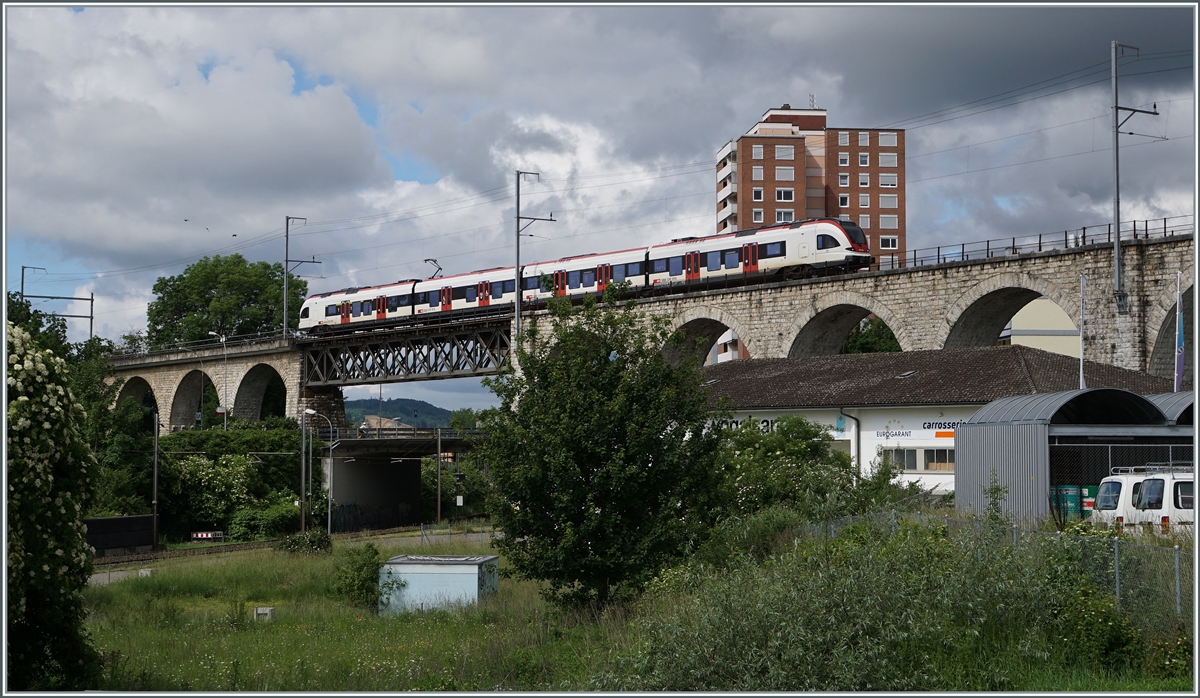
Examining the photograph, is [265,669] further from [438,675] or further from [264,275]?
[264,275]

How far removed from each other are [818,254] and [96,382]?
98.9 feet

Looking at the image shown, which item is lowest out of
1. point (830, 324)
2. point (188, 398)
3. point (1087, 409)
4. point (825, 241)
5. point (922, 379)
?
point (1087, 409)

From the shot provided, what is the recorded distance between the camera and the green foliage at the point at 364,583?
65.2ft

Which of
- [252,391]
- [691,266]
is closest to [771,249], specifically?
[691,266]

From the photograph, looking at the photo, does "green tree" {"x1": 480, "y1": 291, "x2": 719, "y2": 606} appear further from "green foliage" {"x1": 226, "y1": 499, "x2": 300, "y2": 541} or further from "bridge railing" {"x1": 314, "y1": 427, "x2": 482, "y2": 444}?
"bridge railing" {"x1": 314, "y1": 427, "x2": 482, "y2": 444}

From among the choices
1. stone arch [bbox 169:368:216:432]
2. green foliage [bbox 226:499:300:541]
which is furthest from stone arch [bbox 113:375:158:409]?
green foliage [bbox 226:499:300:541]

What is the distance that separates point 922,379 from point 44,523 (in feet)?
82.5

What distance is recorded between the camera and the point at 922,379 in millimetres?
30469

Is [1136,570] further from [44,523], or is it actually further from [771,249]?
[771,249]

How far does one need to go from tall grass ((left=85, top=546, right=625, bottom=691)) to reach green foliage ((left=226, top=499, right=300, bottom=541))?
25078mm

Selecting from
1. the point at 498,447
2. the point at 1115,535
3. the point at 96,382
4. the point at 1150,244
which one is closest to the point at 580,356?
the point at 498,447

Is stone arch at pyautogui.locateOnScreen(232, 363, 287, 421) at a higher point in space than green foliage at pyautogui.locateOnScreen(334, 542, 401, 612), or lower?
higher

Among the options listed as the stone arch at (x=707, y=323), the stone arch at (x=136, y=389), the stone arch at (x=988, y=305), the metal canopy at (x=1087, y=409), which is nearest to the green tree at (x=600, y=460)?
the metal canopy at (x=1087, y=409)

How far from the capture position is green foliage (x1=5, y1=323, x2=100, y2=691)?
9.19 meters
